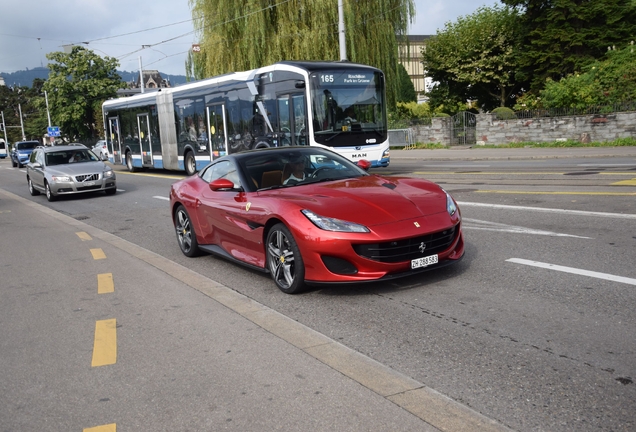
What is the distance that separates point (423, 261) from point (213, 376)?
2503 millimetres

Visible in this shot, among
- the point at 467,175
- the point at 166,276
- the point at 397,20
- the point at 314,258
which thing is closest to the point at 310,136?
the point at 467,175

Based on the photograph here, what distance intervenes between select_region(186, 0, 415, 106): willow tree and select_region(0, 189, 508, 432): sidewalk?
24981mm

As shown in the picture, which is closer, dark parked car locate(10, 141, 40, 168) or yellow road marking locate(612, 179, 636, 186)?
yellow road marking locate(612, 179, 636, 186)

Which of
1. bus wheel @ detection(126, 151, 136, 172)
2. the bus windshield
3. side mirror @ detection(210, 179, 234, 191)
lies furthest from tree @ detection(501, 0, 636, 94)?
side mirror @ detection(210, 179, 234, 191)

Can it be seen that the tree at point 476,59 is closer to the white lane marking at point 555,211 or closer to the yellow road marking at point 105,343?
the white lane marking at point 555,211

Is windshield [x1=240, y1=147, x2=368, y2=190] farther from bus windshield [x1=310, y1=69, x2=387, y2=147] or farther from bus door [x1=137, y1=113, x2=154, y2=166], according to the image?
bus door [x1=137, y1=113, x2=154, y2=166]

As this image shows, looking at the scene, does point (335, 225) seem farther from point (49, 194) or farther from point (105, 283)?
point (49, 194)

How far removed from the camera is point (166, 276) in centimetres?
777

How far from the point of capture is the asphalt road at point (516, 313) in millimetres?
3809

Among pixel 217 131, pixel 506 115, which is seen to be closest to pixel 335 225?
pixel 217 131

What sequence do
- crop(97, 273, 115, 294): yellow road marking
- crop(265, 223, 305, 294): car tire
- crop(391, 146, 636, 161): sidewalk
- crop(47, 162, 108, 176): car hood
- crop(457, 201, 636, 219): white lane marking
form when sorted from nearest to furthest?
crop(265, 223, 305, 294): car tire < crop(97, 273, 115, 294): yellow road marking < crop(457, 201, 636, 219): white lane marking < crop(47, 162, 108, 176): car hood < crop(391, 146, 636, 161): sidewalk

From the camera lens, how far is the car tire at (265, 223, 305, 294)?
631cm

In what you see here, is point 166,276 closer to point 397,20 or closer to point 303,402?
point 303,402

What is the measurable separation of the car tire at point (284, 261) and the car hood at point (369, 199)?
33 centimetres
